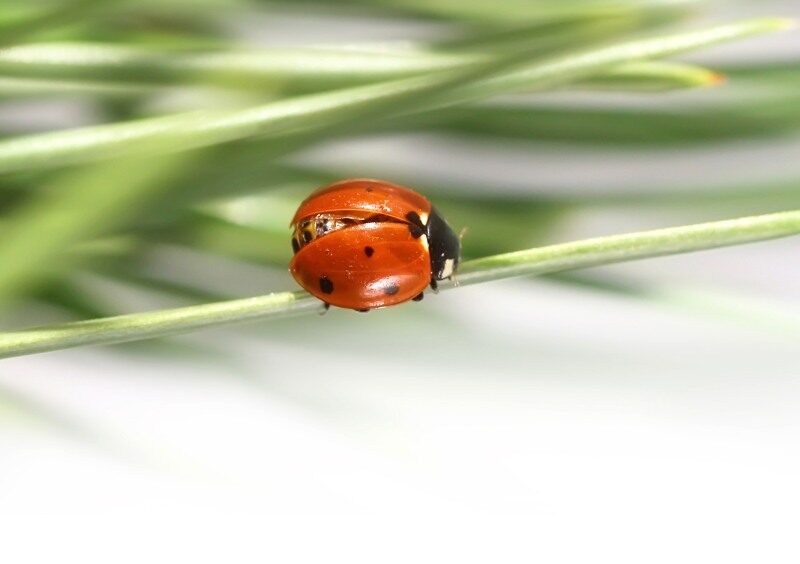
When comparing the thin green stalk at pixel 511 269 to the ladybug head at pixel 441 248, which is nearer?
the thin green stalk at pixel 511 269

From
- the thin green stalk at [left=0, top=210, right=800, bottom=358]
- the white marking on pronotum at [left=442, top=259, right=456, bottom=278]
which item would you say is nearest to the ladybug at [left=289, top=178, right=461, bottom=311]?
the white marking on pronotum at [left=442, top=259, right=456, bottom=278]

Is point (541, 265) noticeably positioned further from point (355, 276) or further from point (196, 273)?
point (196, 273)

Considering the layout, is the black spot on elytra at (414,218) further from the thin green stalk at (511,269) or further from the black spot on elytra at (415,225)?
the thin green stalk at (511,269)

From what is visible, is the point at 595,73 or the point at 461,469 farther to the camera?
the point at 461,469

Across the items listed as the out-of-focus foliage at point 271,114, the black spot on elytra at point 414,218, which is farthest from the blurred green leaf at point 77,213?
the black spot on elytra at point 414,218

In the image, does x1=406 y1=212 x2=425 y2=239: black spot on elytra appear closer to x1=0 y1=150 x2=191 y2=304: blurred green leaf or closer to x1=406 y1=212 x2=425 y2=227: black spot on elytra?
x1=406 y1=212 x2=425 y2=227: black spot on elytra

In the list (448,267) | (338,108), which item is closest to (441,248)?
(448,267)

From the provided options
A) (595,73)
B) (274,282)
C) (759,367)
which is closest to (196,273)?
(274,282)
